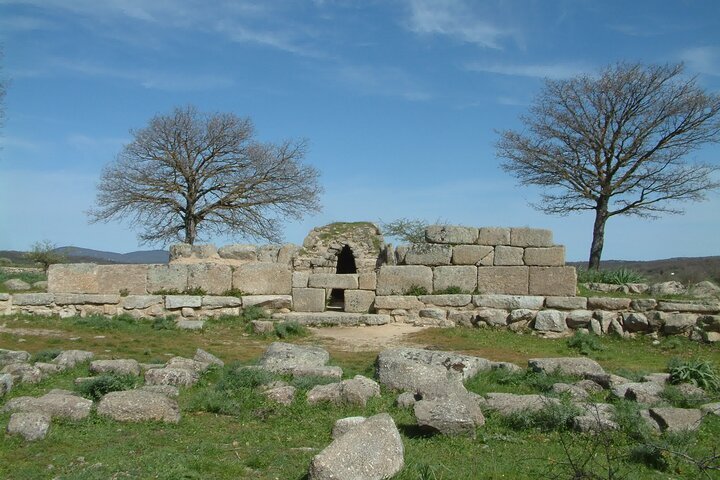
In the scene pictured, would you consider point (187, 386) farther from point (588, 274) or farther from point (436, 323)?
point (588, 274)

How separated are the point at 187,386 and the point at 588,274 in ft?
49.2

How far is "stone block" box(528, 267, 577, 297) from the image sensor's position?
16.8m

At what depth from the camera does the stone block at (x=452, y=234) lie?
1734cm

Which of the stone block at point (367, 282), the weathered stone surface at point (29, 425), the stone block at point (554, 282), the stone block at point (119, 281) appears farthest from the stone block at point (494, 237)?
the weathered stone surface at point (29, 425)

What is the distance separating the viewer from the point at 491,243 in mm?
A: 17250

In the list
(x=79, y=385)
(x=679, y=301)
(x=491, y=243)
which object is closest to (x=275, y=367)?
(x=79, y=385)

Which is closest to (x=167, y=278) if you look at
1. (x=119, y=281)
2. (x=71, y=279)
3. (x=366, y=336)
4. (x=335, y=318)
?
Result: (x=119, y=281)

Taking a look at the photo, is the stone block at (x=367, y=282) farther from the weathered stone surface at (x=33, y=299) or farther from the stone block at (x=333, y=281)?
the weathered stone surface at (x=33, y=299)

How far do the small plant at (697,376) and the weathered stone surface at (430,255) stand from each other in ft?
25.5

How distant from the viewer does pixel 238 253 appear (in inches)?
757

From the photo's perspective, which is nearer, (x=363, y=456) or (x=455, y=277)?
(x=363, y=456)

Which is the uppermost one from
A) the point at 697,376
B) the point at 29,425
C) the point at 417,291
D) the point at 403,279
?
the point at 403,279

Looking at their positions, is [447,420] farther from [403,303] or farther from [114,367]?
[403,303]

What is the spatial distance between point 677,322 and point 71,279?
1429 cm
